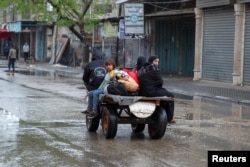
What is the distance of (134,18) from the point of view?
32.4 m

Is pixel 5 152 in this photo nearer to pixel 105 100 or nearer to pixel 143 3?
pixel 105 100

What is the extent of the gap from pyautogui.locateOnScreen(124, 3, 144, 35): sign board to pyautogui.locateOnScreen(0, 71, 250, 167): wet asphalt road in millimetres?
15534

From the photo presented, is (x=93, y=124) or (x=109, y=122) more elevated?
(x=109, y=122)

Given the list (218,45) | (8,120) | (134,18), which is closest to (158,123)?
(8,120)

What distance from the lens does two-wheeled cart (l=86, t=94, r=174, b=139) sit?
10.7 meters

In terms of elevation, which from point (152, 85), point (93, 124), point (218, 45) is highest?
point (218, 45)

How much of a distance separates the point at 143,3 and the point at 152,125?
75.2ft

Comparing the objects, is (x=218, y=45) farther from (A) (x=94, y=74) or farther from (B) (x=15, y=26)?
(B) (x=15, y=26)

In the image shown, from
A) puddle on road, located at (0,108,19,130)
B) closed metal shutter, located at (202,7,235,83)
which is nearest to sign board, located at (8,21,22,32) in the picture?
closed metal shutter, located at (202,7,235,83)

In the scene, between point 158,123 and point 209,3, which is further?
point 209,3

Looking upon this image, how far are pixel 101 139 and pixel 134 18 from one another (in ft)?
72.3

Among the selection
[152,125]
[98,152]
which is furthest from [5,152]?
[152,125]

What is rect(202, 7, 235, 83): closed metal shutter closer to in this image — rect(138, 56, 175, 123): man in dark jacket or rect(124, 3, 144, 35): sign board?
rect(124, 3, 144, 35): sign board

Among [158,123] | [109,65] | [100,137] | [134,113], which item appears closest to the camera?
[134,113]
